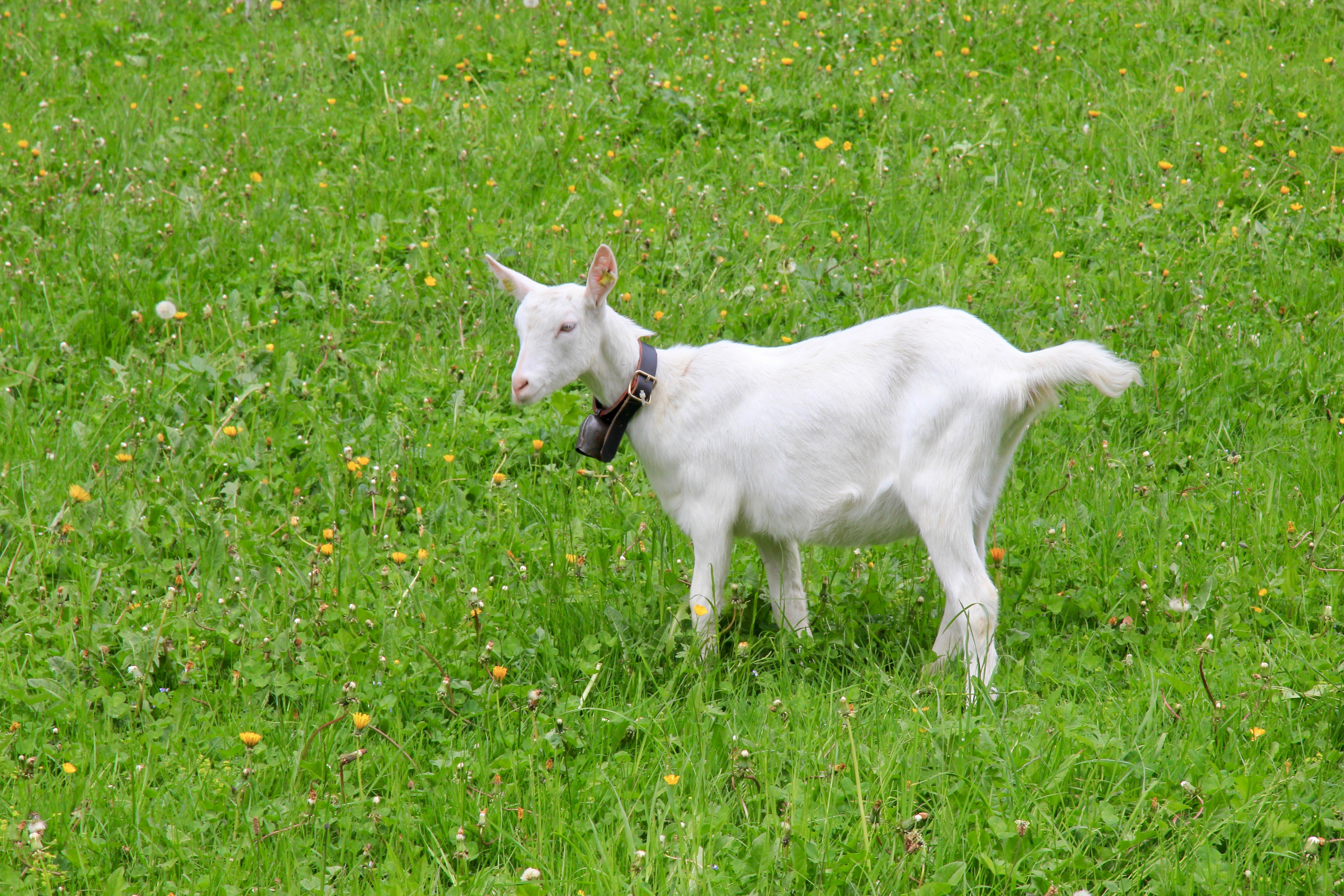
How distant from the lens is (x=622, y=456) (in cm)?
537

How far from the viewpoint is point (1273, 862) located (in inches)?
Result: 112

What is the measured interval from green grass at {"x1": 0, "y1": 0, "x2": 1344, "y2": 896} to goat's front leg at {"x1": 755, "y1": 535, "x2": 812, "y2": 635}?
95mm

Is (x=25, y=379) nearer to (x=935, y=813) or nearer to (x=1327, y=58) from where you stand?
(x=935, y=813)

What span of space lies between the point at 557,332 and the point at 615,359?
0.27m

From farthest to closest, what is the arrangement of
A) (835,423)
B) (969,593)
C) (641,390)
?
(641,390) < (835,423) < (969,593)

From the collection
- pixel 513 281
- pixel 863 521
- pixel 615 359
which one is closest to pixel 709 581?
pixel 863 521

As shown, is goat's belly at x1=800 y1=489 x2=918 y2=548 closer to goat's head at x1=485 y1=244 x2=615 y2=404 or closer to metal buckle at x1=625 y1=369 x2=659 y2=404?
metal buckle at x1=625 y1=369 x2=659 y2=404

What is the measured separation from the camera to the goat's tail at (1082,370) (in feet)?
11.4

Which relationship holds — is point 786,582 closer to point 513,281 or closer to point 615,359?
point 615,359

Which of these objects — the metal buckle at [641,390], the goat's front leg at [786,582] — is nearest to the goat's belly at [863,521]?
the goat's front leg at [786,582]

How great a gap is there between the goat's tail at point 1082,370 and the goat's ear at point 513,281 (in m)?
1.68

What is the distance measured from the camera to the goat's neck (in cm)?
384

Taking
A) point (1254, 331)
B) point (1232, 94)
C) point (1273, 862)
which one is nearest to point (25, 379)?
point (1273, 862)

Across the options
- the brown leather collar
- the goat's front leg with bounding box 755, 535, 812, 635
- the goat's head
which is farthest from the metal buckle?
the goat's front leg with bounding box 755, 535, 812, 635
